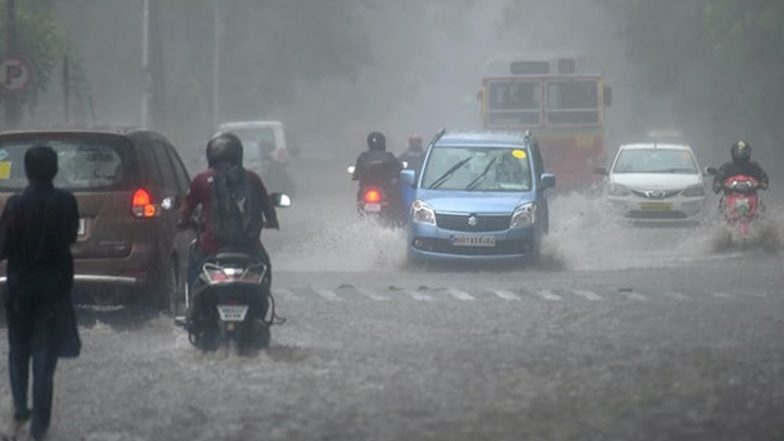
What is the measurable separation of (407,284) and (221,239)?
28.1ft

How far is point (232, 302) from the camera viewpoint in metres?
14.8

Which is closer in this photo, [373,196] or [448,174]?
[448,174]

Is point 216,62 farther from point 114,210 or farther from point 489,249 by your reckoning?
point 114,210

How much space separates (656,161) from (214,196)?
24.0 metres

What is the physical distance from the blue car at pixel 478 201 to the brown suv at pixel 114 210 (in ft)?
26.8

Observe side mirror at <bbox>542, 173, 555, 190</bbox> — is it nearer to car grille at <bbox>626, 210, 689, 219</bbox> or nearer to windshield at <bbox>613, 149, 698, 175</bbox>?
car grille at <bbox>626, 210, 689, 219</bbox>

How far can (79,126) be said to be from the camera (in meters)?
18.4

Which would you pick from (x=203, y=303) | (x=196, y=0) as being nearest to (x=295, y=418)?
(x=203, y=303)

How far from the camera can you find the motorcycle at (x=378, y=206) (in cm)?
2875

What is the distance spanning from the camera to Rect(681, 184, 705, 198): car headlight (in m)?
36.2

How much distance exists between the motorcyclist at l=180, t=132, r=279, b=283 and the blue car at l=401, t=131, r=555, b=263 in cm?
1078

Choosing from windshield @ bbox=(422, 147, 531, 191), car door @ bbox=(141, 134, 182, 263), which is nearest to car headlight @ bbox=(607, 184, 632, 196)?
windshield @ bbox=(422, 147, 531, 191)

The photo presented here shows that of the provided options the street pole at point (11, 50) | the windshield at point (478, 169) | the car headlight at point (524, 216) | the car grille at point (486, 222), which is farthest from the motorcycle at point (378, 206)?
the street pole at point (11, 50)

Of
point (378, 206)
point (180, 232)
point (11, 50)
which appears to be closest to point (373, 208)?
point (378, 206)
